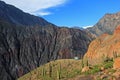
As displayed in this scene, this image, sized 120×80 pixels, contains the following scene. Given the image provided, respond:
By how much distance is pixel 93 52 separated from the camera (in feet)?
401

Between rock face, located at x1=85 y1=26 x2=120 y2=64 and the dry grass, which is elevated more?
rock face, located at x1=85 y1=26 x2=120 y2=64

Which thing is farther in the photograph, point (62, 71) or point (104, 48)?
point (62, 71)

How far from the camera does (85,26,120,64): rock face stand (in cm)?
10606

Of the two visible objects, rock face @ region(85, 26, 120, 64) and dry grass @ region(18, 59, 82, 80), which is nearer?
dry grass @ region(18, 59, 82, 80)

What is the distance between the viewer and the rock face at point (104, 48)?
348 ft

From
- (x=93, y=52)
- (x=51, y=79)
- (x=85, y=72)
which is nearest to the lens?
(x=85, y=72)

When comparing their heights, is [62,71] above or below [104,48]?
below

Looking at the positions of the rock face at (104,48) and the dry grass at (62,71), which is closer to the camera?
the dry grass at (62,71)

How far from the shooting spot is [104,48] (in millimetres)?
114312

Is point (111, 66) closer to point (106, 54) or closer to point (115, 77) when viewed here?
point (115, 77)

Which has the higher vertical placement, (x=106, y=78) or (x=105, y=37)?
(x=105, y=37)

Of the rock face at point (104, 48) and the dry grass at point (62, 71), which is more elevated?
the rock face at point (104, 48)

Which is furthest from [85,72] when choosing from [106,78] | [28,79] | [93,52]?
[28,79]

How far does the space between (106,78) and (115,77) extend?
282cm
